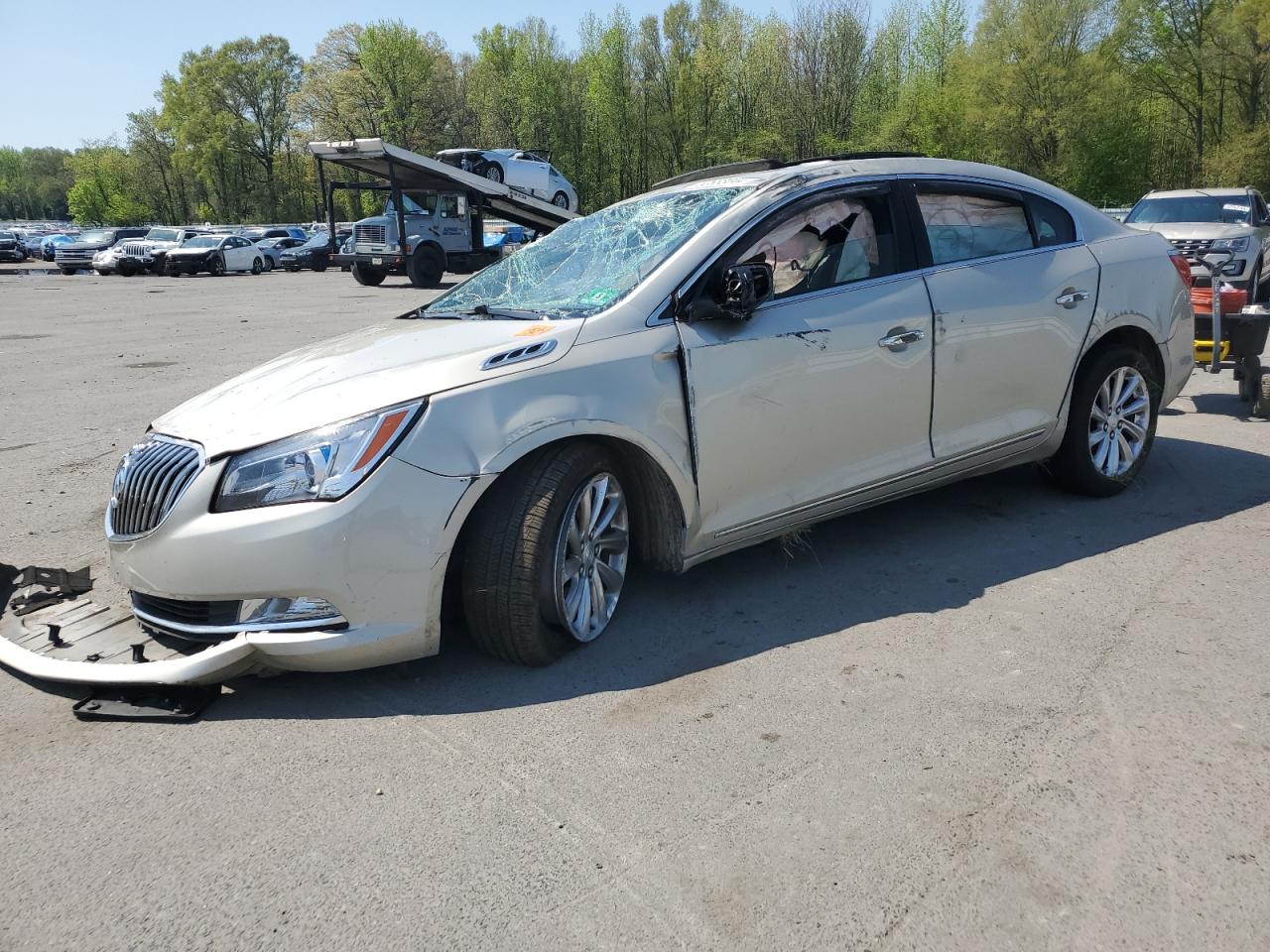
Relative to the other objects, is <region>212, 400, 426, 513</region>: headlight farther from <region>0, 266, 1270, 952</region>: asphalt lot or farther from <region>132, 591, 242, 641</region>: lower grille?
<region>0, 266, 1270, 952</region>: asphalt lot

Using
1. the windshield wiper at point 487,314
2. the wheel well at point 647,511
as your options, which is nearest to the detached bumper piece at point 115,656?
the wheel well at point 647,511

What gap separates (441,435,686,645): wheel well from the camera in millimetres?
3605

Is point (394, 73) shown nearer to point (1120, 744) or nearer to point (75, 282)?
point (75, 282)

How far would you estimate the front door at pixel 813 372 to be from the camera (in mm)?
3818

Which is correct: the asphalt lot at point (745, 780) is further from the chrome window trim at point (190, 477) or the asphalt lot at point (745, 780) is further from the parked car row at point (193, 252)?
the parked car row at point (193, 252)

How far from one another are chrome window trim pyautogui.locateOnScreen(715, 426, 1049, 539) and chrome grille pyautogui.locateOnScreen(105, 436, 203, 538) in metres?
1.90

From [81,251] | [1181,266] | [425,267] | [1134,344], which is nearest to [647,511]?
[1134,344]

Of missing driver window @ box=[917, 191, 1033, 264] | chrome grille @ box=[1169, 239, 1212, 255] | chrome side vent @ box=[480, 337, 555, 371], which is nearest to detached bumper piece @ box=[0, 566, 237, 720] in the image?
chrome side vent @ box=[480, 337, 555, 371]

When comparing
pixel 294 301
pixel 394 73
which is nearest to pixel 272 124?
pixel 394 73

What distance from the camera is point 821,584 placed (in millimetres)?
4305

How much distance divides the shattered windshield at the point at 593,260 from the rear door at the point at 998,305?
104 centimetres

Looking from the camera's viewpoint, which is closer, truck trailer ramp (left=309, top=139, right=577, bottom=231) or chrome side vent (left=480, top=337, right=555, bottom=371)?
chrome side vent (left=480, top=337, right=555, bottom=371)

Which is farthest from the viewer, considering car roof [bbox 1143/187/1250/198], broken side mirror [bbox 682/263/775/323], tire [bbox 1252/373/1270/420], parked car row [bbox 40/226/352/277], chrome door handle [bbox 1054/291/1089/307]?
parked car row [bbox 40/226/352/277]

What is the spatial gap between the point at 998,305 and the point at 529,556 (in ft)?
8.48
